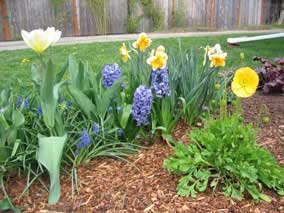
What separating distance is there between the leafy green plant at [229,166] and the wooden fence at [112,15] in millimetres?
9638

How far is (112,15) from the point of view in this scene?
1181 centimetres

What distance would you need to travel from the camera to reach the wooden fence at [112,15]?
1051 centimetres

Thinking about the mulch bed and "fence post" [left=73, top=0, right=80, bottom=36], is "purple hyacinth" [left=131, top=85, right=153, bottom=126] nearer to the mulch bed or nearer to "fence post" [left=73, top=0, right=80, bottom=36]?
the mulch bed

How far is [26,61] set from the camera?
5820 mm

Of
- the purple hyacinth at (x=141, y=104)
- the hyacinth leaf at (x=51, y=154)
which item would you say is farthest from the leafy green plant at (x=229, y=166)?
the hyacinth leaf at (x=51, y=154)

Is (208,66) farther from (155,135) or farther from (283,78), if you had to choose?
(283,78)

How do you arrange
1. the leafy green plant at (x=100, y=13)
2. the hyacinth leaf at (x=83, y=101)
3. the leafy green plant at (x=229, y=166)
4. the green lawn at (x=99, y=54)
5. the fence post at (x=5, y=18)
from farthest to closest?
the leafy green plant at (x=100, y=13) < the fence post at (x=5, y=18) < the green lawn at (x=99, y=54) < the hyacinth leaf at (x=83, y=101) < the leafy green plant at (x=229, y=166)

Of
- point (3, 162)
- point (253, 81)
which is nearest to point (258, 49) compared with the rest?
point (253, 81)

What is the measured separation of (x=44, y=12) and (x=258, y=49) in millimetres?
6402

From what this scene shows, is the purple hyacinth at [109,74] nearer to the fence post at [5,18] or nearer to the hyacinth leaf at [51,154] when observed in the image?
the hyacinth leaf at [51,154]

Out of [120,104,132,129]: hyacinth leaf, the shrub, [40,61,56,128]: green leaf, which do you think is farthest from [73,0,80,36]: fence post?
[40,61,56,128]: green leaf

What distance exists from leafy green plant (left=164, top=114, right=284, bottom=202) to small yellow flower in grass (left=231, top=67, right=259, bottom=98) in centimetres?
15

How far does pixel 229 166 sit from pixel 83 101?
0.87 metres

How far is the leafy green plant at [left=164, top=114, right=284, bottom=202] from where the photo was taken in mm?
1786
